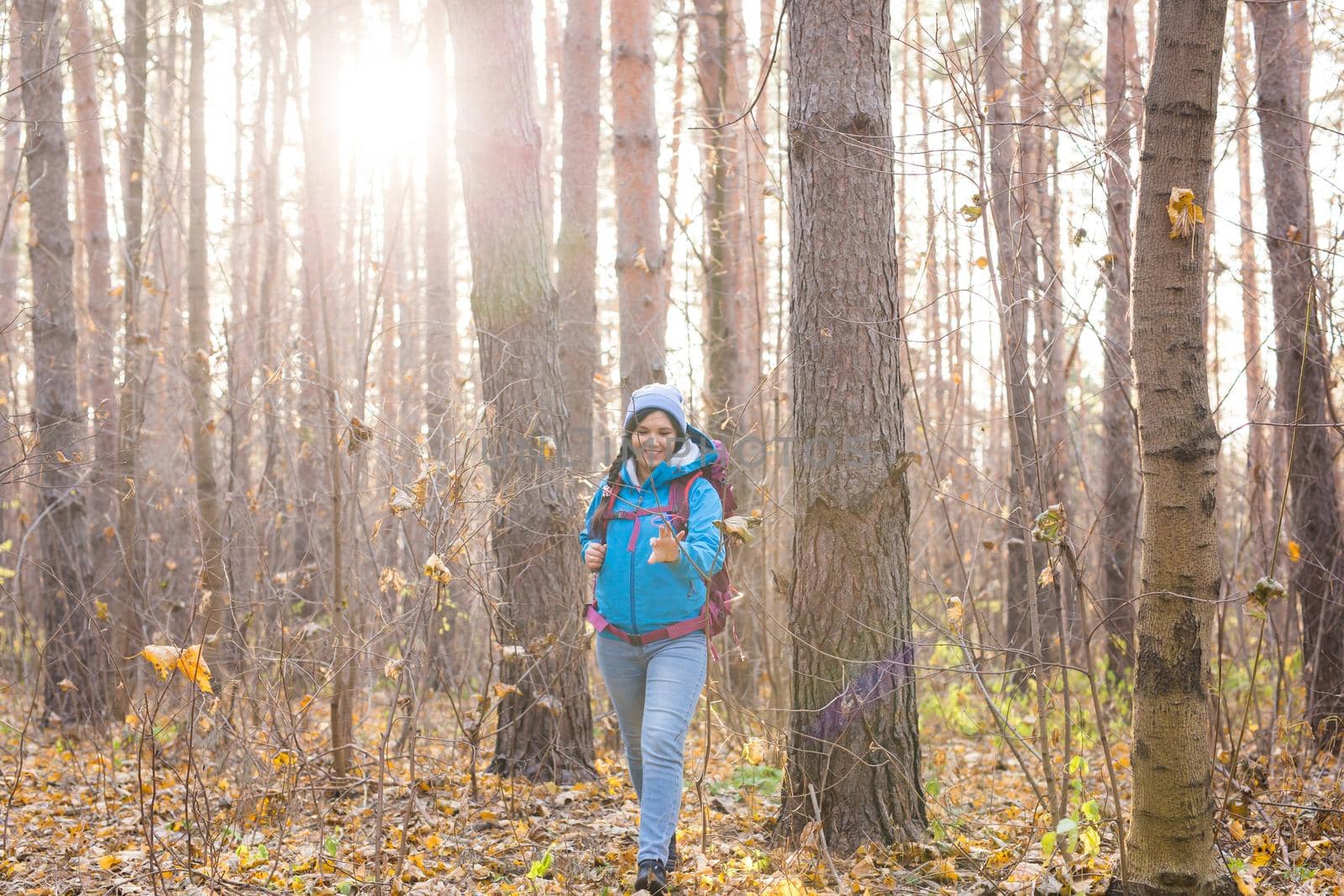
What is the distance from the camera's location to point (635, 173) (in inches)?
297

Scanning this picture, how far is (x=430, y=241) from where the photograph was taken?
37.8ft

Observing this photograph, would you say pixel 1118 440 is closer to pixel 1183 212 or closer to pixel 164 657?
pixel 1183 212

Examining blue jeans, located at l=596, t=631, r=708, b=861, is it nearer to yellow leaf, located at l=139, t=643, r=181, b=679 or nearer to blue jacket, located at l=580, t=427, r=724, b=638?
blue jacket, located at l=580, t=427, r=724, b=638

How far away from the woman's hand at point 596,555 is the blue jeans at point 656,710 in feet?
0.94

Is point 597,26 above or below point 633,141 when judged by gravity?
above

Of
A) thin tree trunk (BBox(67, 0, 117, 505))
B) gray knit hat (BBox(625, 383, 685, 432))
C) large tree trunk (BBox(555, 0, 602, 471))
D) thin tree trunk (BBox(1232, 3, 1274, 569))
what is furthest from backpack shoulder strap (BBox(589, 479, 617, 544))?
thin tree trunk (BBox(67, 0, 117, 505))

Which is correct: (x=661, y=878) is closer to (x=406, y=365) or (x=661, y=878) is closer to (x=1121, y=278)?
(x=1121, y=278)

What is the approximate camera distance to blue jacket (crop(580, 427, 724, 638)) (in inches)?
149

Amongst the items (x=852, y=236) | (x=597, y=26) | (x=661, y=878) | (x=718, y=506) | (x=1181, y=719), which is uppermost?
(x=597, y=26)

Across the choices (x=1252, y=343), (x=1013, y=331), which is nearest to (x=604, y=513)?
(x=1013, y=331)

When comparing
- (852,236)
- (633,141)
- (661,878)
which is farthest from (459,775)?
(633,141)

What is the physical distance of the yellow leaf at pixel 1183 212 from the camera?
9.21 ft

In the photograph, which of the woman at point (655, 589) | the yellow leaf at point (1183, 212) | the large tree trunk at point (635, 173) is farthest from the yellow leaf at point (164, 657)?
the large tree trunk at point (635, 173)

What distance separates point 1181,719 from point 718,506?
1.66m
